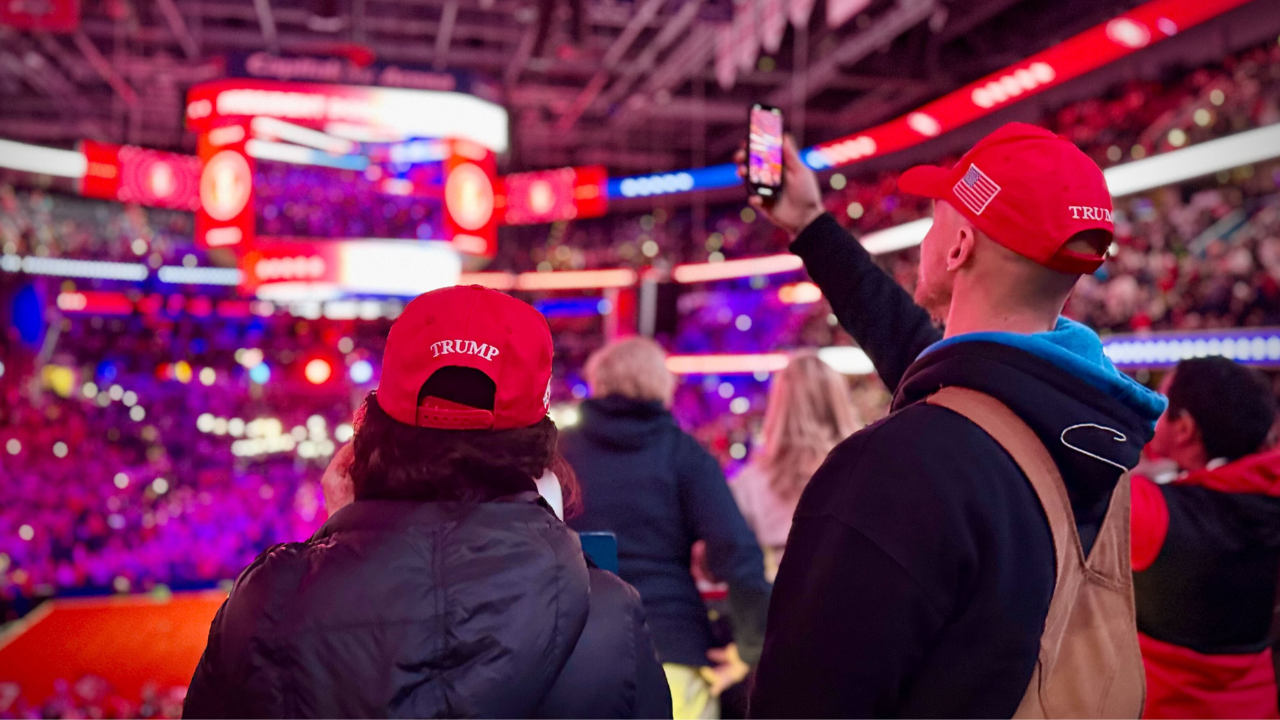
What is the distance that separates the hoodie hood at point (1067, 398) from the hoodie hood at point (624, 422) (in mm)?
1561

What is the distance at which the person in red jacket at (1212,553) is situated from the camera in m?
2.32

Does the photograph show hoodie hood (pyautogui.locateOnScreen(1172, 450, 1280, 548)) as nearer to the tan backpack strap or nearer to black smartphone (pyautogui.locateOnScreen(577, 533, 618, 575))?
the tan backpack strap

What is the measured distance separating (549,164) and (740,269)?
5.73m

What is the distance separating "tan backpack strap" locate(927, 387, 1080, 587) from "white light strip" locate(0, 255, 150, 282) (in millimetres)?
29848

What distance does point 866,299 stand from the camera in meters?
1.99

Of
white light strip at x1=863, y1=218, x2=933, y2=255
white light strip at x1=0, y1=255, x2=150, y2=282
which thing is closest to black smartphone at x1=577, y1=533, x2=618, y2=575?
white light strip at x1=863, y1=218, x2=933, y2=255

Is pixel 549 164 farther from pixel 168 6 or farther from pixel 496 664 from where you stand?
pixel 496 664

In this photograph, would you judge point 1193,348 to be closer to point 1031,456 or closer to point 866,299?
point 866,299

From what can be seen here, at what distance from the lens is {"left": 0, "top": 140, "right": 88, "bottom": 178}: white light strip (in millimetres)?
17906

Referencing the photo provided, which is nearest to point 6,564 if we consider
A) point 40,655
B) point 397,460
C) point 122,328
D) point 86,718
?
point 40,655

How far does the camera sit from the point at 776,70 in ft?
47.6

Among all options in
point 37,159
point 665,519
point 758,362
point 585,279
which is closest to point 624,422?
point 665,519

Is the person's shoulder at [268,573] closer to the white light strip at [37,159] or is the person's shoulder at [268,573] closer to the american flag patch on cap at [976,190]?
the american flag patch on cap at [976,190]

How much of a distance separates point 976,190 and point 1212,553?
64.2 inches
